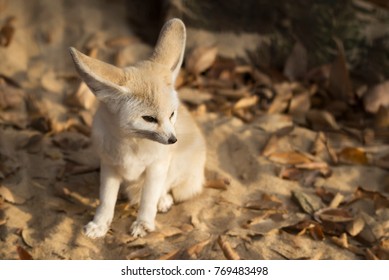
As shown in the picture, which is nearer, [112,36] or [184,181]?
[184,181]

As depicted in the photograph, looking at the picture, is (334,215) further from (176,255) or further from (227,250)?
(176,255)

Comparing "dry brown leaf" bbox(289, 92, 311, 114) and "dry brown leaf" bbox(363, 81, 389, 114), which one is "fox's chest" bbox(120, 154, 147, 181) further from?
"dry brown leaf" bbox(363, 81, 389, 114)

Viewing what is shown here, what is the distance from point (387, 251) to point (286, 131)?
1554mm

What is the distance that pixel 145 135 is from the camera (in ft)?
12.0

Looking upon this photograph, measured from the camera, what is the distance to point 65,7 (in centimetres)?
652

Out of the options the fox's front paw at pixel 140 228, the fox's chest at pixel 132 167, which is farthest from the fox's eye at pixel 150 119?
the fox's front paw at pixel 140 228

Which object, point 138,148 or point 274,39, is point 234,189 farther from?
point 274,39

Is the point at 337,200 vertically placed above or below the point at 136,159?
below

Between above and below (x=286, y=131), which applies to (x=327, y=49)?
above

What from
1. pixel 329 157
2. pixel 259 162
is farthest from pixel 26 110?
pixel 329 157

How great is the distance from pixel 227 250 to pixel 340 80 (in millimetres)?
2474

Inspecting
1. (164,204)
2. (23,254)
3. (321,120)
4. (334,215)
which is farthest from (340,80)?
(23,254)

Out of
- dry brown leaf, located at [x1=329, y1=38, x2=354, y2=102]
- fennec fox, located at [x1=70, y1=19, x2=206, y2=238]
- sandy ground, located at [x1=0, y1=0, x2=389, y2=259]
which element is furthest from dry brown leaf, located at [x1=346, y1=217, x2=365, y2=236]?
dry brown leaf, located at [x1=329, y1=38, x2=354, y2=102]

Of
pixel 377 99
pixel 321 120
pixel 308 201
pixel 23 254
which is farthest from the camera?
pixel 377 99
